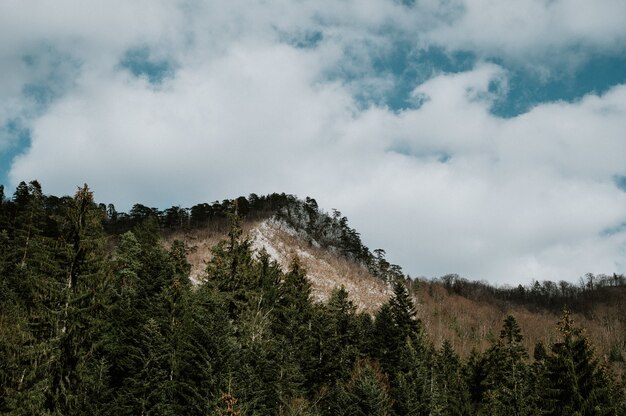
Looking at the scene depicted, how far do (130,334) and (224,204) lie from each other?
312 ft

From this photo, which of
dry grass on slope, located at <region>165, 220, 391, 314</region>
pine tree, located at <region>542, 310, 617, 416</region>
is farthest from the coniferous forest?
dry grass on slope, located at <region>165, 220, 391, 314</region>

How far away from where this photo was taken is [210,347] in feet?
100

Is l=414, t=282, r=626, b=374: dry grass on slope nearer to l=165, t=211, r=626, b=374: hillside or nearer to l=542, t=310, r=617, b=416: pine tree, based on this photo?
l=165, t=211, r=626, b=374: hillside

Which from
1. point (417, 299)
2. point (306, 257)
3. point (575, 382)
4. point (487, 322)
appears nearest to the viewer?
point (575, 382)

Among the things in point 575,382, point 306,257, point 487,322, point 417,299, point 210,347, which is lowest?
point 575,382

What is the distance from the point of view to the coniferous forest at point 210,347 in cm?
2250

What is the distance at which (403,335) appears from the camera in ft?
167

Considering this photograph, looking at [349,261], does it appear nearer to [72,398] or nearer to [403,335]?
[403,335]

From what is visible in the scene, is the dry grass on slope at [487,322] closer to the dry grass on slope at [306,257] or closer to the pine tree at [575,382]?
the dry grass on slope at [306,257]

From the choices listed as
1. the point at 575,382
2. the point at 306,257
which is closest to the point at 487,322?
the point at 306,257

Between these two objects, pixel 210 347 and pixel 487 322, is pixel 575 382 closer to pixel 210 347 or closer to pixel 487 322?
pixel 210 347

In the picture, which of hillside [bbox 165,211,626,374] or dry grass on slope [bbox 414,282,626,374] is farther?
dry grass on slope [bbox 414,282,626,374]

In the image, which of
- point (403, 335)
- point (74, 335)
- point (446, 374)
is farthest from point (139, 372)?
point (446, 374)

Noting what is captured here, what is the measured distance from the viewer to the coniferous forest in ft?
73.8
